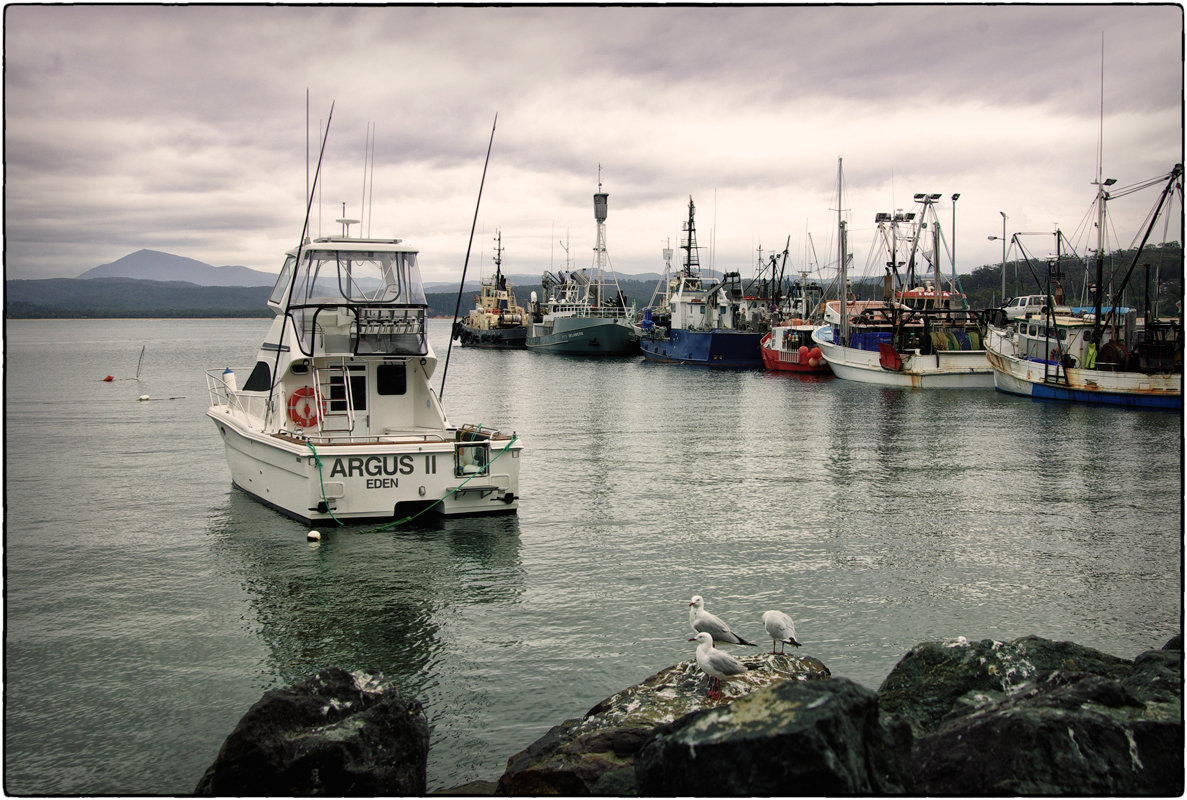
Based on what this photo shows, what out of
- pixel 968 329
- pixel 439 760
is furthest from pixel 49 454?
pixel 968 329

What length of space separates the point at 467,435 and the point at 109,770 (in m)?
8.92

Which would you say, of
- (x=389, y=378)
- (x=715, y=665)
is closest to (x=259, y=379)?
(x=389, y=378)

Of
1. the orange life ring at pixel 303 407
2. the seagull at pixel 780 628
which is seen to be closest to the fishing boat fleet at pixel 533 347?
the orange life ring at pixel 303 407

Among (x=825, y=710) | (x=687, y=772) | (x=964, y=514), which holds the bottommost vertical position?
→ (x=964, y=514)

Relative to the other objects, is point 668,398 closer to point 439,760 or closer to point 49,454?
point 49,454

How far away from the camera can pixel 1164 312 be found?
67.2m

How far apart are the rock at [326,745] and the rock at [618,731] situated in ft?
2.78

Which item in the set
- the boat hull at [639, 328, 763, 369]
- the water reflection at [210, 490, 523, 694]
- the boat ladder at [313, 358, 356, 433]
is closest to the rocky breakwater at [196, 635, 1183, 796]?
the water reflection at [210, 490, 523, 694]

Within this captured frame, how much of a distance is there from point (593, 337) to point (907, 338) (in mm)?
37181

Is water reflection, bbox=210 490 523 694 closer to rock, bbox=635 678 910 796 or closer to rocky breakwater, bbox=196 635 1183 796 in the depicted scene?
rocky breakwater, bbox=196 635 1183 796

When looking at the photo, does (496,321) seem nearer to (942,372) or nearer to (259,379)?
(942,372)

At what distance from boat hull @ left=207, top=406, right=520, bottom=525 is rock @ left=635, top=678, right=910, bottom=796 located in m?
9.67

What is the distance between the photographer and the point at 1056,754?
220 inches

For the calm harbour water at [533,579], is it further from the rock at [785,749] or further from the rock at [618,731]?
the rock at [785,749]
